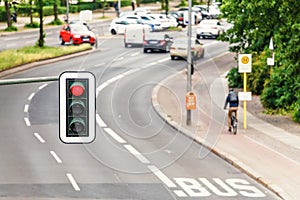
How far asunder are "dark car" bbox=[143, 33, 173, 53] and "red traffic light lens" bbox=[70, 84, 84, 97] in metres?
48.2

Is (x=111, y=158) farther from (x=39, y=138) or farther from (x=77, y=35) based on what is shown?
(x=77, y=35)

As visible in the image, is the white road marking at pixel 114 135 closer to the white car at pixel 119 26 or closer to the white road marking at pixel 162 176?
the white road marking at pixel 162 176

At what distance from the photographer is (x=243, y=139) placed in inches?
1227

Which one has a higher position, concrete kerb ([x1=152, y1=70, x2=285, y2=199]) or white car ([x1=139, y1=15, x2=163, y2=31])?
concrete kerb ([x1=152, y1=70, x2=285, y2=199])

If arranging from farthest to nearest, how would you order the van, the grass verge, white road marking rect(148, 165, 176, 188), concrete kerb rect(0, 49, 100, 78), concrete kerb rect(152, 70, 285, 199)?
the van → the grass verge → concrete kerb rect(0, 49, 100, 78) → white road marking rect(148, 165, 176, 188) → concrete kerb rect(152, 70, 285, 199)

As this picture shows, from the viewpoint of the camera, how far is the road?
23.3m

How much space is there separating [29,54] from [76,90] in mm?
44752

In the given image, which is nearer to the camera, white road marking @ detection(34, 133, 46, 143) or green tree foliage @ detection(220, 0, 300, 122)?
white road marking @ detection(34, 133, 46, 143)

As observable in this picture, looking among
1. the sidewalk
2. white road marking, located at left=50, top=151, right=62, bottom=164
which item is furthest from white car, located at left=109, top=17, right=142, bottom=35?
white road marking, located at left=50, top=151, right=62, bottom=164

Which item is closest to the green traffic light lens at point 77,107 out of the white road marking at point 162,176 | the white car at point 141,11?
the white road marking at point 162,176

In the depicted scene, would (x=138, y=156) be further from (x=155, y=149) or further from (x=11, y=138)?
(x=11, y=138)

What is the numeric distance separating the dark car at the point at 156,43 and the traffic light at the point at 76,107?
4810 centimetres

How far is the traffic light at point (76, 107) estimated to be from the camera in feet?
42.4

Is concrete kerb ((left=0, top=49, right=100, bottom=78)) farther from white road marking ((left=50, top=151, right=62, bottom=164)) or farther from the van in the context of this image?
white road marking ((left=50, top=151, right=62, bottom=164))
